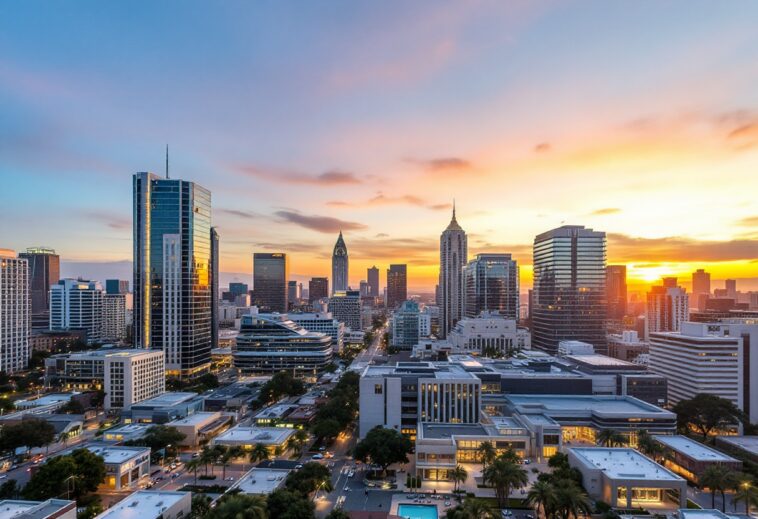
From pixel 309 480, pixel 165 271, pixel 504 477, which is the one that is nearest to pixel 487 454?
pixel 504 477

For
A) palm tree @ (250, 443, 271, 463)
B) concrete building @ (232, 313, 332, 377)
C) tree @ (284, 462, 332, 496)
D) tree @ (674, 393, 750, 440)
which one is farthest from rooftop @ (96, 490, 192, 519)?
concrete building @ (232, 313, 332, 377)

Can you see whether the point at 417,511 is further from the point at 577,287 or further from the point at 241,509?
the point at 577,287

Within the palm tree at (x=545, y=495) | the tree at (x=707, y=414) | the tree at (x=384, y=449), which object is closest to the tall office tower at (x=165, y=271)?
the tree at (x=384, y=449)

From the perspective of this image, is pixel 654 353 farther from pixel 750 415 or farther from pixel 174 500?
pixel 174 500

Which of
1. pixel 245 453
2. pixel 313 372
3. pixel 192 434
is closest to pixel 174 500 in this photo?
pixel 245 453

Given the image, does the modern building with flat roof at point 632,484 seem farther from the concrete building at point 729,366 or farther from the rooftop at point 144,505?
the rooftop at point 144,505
